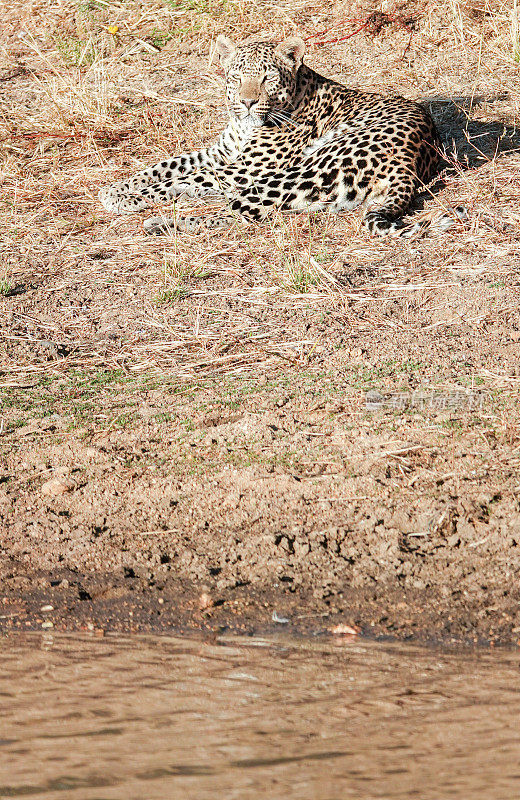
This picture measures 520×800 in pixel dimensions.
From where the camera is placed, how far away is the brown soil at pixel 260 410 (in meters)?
3.85

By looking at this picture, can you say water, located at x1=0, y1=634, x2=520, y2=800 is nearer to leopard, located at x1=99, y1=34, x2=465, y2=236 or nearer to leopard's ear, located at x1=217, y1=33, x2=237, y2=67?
leopard, located at x1=99, y1=34, x2=465, y2=236

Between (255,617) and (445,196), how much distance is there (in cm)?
456

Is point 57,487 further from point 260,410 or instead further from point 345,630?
point 345,630

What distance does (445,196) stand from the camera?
292 inches

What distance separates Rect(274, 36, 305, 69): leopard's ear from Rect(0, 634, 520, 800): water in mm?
5511

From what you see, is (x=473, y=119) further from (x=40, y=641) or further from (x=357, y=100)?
(x=40, y=641)

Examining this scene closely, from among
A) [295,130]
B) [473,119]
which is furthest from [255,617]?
[473,119]

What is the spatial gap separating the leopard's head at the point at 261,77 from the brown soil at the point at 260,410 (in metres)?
A: 1.10

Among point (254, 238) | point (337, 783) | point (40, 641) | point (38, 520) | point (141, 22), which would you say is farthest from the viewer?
point (141, 22)

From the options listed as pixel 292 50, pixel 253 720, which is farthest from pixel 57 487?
pixel 292 50

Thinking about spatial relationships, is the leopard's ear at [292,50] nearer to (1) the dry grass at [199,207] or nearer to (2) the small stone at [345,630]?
(1) the dry grass at [199,207]

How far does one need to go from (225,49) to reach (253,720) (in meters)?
6.33

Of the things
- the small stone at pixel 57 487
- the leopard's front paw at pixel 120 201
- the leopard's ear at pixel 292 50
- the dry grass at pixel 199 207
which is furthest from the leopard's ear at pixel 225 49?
the small stone at pixel 57 487

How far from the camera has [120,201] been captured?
7.90 m
